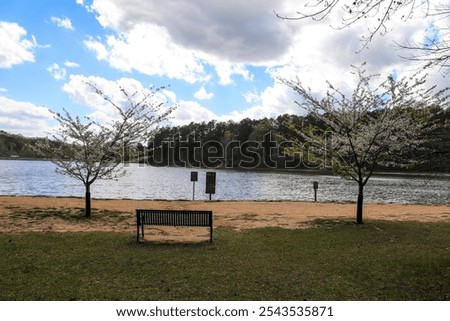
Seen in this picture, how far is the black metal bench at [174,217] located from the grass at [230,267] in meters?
0.67

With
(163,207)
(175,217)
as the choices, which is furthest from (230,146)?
(175,217)

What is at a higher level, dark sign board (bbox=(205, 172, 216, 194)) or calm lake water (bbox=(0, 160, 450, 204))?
dark sign board (bbox=(205, 172, 216, 194))

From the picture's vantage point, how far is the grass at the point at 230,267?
644 cm

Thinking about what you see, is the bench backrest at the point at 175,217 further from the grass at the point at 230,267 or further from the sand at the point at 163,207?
the grass at the point at 230,267

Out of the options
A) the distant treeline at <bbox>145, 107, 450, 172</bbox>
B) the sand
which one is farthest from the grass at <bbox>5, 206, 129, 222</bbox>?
the distant treeline at <bbox>145, 107, 450, 172</bbox>

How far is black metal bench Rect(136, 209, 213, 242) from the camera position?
36.3 feet

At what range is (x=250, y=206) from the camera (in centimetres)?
2120

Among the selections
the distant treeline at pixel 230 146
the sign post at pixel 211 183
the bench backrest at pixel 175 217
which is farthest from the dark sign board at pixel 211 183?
the distant treeline at pixel 230 146

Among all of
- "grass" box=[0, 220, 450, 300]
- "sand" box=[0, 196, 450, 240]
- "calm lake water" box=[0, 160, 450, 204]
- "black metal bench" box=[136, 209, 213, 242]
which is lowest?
"calm lake water" box=[0, 160, 450, 204]

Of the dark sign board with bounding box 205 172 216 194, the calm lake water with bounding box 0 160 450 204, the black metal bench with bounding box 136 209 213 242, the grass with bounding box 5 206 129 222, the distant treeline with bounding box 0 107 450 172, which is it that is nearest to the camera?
the black metal bench with bounding box 136 209 213 242

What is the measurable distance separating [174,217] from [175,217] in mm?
28

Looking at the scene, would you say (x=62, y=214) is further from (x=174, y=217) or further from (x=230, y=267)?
(x=230, y=267)

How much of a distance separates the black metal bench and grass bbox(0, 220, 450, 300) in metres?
0.67

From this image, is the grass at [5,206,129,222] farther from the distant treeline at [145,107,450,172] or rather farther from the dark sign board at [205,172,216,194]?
the distant treeline at [145,107,450,172]
